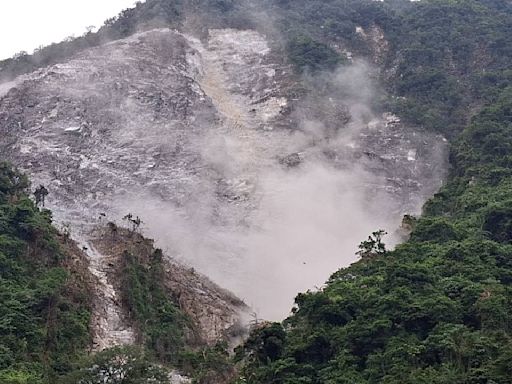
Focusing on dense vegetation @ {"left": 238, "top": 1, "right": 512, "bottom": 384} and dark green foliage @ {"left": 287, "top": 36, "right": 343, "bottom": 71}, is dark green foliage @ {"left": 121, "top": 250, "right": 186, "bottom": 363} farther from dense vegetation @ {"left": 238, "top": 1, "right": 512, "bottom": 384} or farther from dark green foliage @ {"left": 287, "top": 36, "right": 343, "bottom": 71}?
dark green foliage @ {"left": 287, "top": 36, "right": 343, "bottom": 71}

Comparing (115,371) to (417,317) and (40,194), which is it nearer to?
(417,317)

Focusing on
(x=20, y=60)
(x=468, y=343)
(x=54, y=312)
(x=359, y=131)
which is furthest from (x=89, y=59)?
(x=468, y=343)

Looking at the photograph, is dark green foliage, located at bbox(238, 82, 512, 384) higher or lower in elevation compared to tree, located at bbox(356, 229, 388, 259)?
lower

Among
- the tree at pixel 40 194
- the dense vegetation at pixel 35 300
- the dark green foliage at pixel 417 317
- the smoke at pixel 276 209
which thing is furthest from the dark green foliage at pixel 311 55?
the dense vegetation at pixel 35 300

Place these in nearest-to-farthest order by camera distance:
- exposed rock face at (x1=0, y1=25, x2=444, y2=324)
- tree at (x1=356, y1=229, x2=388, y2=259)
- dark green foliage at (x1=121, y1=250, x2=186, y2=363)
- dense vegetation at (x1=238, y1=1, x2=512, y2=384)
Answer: dense vegetation at (x1=238, y1=1, x2=512, y2=384)
dark green foliage at (x1=121, y1=250, x2=186, y2=363)
tree at (x1=356, y1=229, x2=388, y2=259)
exposed rock face at (x1=0, y1=25, x2=444, y2=324)

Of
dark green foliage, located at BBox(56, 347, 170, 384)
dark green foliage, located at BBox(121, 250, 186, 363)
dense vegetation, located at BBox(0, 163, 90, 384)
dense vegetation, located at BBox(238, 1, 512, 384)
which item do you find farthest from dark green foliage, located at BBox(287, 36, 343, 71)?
dark green foliage, located at BBox(56, 347, 170, 384)

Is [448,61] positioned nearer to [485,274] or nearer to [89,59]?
[89,59]
